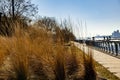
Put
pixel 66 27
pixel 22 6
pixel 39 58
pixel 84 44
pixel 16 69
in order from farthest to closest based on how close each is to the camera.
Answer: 1. pixel 22 6
2. pixel 84 44
3. pixel 66 27
4. pixel 39 58
5. pixel 16 69

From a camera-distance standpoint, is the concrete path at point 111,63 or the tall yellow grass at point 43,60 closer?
the tall yellow grass at point 43,60

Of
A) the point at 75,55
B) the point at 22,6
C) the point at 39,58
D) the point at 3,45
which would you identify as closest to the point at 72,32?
the point at 75,55

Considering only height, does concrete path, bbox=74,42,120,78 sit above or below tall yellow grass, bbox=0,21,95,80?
below

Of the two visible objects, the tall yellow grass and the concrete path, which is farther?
the concrete path

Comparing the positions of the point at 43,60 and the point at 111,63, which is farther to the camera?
the point at 111,63

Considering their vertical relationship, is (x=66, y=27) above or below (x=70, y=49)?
above

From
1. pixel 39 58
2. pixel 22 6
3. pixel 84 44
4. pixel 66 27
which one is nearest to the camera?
pixel 39 58

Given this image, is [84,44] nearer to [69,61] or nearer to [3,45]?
[69,61]

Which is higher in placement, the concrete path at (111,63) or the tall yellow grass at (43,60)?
the tall yellow grass at (43,60)

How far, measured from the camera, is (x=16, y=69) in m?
5.31

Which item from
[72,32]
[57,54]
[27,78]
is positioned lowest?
[27,78]

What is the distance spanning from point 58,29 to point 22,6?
28.3 meters

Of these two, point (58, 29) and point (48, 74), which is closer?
point (48, 74)

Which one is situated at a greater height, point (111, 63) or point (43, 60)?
point (43, 60)
